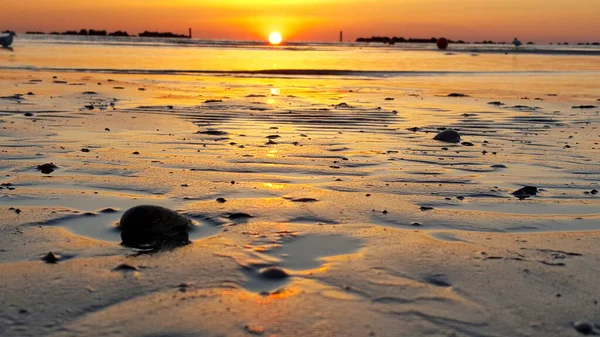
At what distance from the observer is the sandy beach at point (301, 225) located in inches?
109

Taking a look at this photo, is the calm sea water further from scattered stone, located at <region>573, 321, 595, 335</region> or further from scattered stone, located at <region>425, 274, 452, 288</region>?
scattered stone, located at <region>573, 321, 595, 335</region>

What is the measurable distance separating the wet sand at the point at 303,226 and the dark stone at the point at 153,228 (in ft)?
0.33

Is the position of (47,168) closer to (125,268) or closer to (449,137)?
(125,268)

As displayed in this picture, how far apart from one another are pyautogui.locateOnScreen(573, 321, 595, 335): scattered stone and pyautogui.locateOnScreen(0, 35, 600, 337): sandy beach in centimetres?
4

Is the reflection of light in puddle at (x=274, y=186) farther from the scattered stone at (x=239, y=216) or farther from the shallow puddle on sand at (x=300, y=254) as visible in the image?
the shallow puddle on sand at (x=300, y=254)

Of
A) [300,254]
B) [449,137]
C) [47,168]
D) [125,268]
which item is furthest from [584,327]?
[449,137]

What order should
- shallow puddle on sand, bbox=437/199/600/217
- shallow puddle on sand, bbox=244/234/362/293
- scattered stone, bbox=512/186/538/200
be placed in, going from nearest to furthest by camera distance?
shallow puddle on sand, bbox=244/234/362/293
shallow puddle on sand, bbox=437/199/600/217
scattered stone, bbox=512/186/538/200

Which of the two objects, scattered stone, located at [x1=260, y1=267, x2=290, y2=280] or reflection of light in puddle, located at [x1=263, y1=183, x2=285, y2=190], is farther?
reflection of light in puddle, located at [x1=263, y1=183, x2=285, y2=190]

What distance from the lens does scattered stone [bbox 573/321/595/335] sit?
262 centimetres

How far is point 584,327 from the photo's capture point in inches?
104

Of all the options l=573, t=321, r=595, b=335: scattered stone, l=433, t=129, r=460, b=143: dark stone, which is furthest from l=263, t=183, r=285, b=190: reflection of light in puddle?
l=433, t=129, r=460, b=143: dark stone

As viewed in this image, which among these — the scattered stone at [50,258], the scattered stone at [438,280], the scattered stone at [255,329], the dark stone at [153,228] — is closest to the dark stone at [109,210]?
the dark stone at [153,228]

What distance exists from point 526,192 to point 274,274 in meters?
2.67

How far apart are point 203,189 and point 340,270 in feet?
6.71
